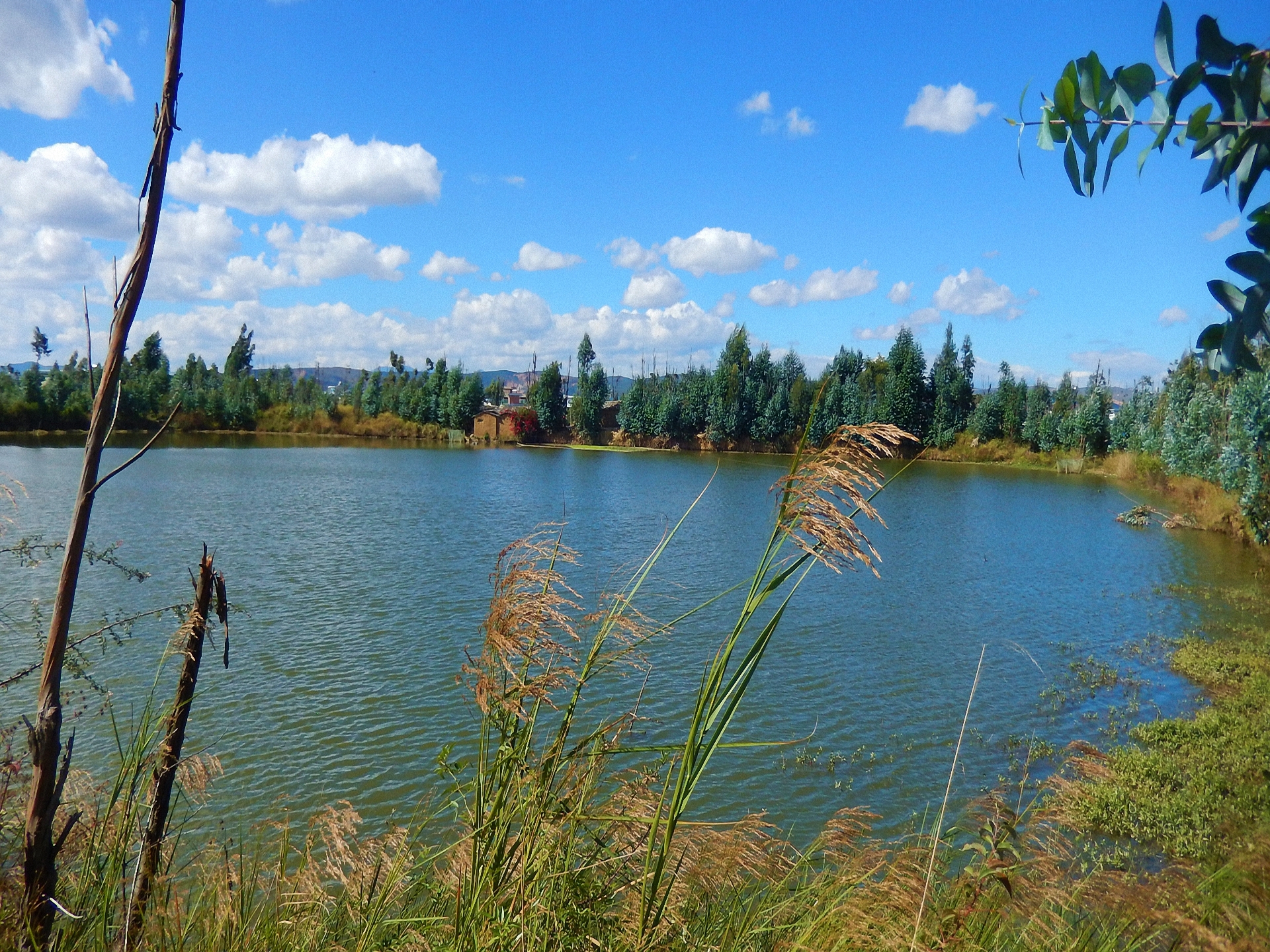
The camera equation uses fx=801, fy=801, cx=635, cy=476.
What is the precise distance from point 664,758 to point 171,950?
1.71 m

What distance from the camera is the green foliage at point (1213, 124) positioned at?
1.17 m

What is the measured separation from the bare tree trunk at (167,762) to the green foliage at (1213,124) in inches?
102

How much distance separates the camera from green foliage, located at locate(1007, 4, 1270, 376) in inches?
46.1

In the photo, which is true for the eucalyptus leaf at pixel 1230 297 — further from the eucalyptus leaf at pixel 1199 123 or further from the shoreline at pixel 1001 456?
the shoreline at pixel 1001 456

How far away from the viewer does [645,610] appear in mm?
12492

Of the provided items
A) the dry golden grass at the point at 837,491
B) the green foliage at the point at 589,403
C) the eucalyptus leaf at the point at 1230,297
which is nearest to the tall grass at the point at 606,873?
the dry golden grass at the point at 837,491

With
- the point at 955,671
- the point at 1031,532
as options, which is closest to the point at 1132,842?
the point at 955,671

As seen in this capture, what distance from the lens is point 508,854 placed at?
2.21 meters

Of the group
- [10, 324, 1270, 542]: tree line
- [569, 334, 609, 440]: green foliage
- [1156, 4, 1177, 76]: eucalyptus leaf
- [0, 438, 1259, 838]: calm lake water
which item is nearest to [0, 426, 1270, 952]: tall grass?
[0, 438, 1259, 838]: calm lake water

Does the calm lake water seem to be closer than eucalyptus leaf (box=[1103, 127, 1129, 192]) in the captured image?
No

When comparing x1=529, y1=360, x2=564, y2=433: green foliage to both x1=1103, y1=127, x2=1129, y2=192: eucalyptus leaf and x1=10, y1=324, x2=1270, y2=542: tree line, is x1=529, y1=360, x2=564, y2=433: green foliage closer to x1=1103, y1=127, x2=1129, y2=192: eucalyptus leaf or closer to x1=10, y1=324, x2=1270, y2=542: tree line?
x1=10, y1=324, x2=1270, y2=542: tree line

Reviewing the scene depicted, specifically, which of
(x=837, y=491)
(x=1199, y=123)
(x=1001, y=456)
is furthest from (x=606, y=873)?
(x=1001, y=456)

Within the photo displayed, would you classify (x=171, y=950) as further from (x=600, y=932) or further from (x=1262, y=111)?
(x=1262, y=111)

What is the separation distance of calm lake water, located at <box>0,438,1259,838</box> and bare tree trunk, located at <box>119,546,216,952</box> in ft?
4.24
